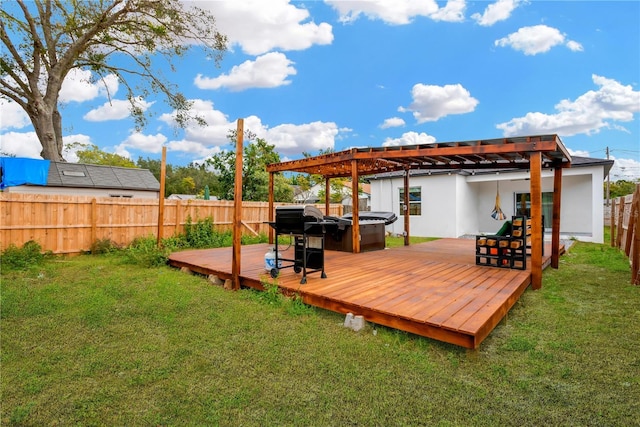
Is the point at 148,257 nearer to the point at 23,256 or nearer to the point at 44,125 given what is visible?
the point at 23,256

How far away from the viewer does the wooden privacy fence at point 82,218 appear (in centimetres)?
706

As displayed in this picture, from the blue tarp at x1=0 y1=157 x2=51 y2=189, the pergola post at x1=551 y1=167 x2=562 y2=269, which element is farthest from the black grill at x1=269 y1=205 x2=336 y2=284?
the blue tarp at x1=0 y1=157 x2=51 y2=189

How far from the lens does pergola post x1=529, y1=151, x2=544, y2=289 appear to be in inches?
177

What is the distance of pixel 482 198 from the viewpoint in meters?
13.6

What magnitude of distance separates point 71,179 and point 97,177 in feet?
4.11

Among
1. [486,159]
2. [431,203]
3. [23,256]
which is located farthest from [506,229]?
[23,256]

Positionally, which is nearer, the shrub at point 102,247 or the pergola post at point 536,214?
the pergola post at point 536,214

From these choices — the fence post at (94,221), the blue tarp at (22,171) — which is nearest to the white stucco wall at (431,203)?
the fence post at (94,221)

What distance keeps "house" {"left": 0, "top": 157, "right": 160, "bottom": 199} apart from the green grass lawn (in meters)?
13.0

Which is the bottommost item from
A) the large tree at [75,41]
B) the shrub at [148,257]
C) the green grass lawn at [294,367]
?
the green grass lawn at [294,367]

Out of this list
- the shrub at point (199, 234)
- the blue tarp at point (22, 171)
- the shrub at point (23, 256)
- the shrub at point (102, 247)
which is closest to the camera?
the shrub at point (23, 256)

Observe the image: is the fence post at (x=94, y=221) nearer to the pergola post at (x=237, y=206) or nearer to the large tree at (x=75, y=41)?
the pergola post at (x=237, y=206)

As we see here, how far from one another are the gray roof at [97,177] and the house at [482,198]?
500 inches

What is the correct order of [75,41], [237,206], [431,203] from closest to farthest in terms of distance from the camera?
[237,206], [431,203], [75,41]
